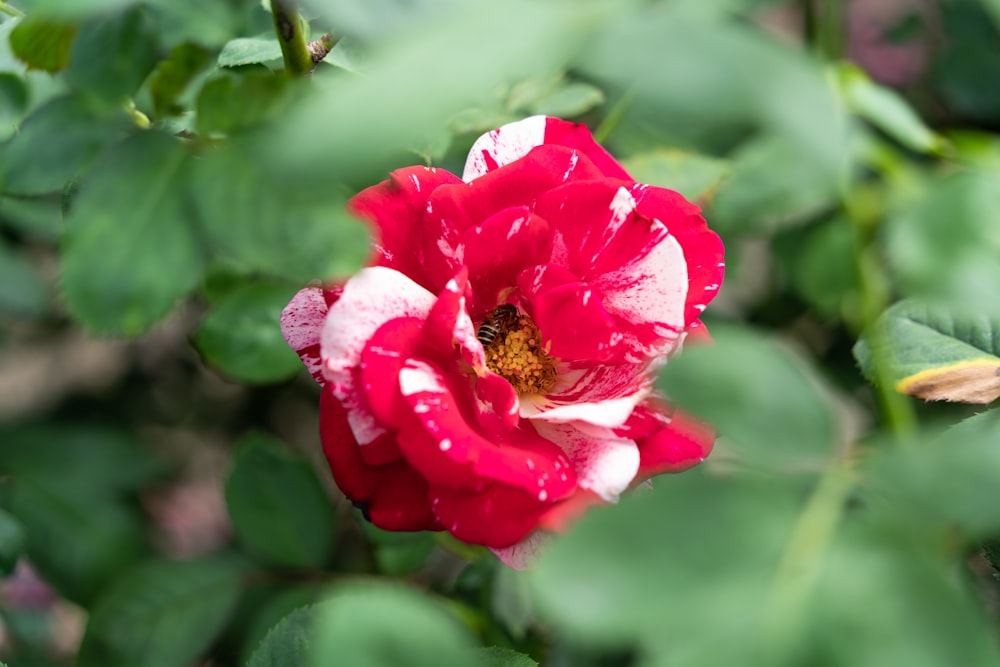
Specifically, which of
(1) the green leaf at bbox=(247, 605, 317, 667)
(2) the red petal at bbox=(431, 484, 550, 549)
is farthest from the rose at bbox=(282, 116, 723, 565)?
(1) the green leaf at bbox=(247, 605, 317, 667)

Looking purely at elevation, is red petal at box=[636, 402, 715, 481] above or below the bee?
above

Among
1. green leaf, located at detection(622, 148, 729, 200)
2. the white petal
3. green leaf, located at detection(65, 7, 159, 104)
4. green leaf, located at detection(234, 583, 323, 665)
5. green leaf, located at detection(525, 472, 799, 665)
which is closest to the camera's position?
green leaf, located at detection(525, 472, 799, 665)

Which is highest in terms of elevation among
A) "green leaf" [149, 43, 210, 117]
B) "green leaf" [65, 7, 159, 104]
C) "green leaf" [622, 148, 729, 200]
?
"green leaf" [65, 7, 159, 104]

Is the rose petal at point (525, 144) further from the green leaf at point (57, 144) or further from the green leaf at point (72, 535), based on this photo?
the green leaf at point (72, 535)

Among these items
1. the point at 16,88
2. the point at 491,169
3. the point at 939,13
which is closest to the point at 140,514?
the point at 16,88

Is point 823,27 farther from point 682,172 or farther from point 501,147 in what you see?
point 501,147

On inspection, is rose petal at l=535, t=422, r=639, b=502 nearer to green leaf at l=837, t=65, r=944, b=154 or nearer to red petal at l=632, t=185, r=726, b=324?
red petal at l=632, t=185, r=726, b=324

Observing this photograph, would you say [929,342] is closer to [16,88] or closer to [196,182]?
[196,182]
